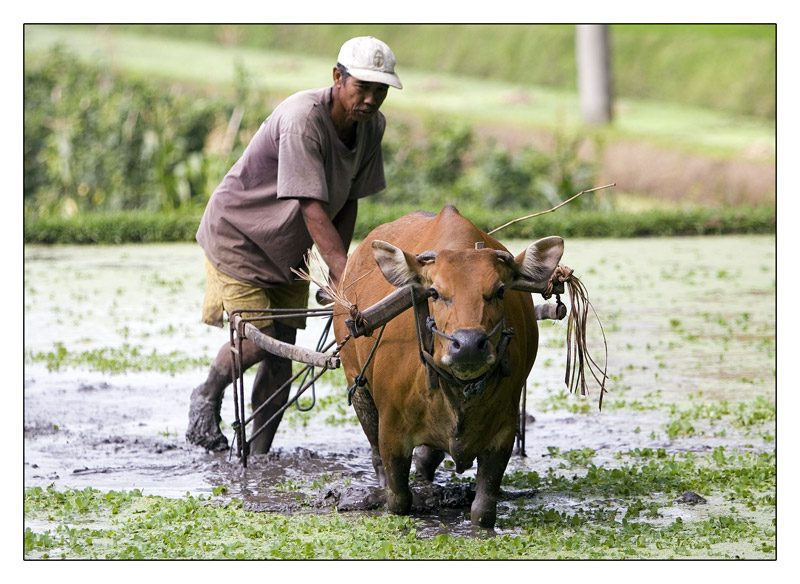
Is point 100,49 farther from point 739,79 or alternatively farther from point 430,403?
point 430,403

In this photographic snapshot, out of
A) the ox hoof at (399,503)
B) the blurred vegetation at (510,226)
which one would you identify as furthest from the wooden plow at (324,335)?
the blurred vegetation at (510,226)

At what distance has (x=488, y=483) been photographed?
464cm

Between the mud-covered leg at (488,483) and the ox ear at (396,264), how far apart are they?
31.4 inches

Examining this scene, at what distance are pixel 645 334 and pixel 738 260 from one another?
3.16m

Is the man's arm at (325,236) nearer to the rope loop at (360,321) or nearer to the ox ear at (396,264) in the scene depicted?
the rope loop at (360,321)

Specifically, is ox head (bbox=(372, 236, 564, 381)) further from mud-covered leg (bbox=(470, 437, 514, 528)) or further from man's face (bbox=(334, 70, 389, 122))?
man's face (bbox=(334, 70, 389, 122))

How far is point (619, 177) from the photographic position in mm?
18047

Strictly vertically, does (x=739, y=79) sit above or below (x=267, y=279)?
above

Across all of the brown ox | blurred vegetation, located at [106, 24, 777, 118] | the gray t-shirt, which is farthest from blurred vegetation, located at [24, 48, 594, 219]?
the brown ox

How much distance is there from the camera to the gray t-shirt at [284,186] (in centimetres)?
514

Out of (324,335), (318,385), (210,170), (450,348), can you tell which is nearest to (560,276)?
(450,348)

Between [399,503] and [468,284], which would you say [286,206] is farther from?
[468,284]

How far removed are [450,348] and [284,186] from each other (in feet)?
4.83
